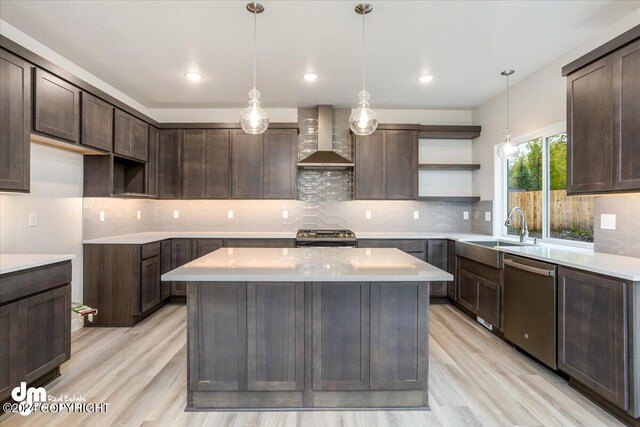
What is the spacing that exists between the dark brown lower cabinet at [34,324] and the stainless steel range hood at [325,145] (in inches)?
111

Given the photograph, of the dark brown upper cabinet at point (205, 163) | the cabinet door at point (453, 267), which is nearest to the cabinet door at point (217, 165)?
the dark brown upper cabinet at point (205, 163)

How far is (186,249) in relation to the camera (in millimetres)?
4273

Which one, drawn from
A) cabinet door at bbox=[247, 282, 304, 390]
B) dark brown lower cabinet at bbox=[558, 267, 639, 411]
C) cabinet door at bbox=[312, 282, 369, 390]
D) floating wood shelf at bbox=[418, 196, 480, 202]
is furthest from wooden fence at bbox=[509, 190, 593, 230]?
cabinet door at bbox=[247, 282, 304, 390]

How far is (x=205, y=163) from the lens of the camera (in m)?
4.55

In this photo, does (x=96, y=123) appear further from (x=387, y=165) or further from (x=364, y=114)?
(x=387, y=165)

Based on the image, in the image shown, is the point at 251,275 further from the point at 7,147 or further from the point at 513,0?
the point at 513,0

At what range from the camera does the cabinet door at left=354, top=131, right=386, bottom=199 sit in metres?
4.55

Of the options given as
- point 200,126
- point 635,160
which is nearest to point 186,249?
point 200,126

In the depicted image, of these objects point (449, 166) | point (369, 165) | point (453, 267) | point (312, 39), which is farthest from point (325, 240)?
point (312, 39)

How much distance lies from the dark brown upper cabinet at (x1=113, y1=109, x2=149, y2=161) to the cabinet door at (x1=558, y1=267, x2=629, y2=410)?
4399 mm

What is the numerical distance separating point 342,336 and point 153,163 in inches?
144

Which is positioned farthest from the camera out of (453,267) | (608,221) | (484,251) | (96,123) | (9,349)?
(453,267)

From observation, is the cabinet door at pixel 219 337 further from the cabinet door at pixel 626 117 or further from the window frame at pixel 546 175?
the window frame at pixel 546 175

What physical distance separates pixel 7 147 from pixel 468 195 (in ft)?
16.7
